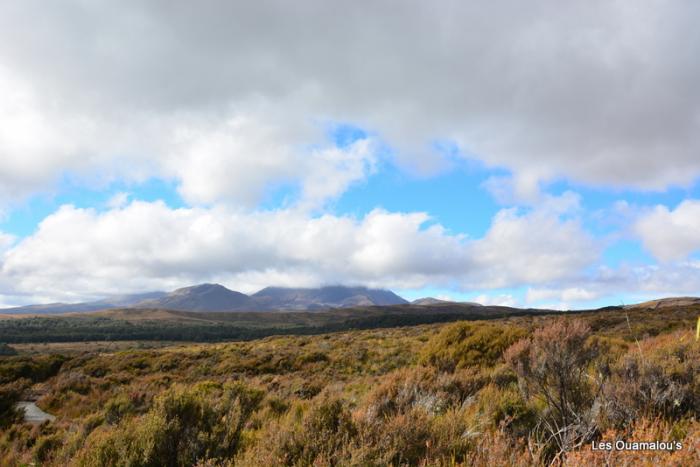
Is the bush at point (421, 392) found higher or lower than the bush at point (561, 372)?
lower

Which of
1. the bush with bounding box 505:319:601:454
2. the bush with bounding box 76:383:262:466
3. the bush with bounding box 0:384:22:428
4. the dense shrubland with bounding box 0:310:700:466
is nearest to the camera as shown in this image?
the dense shrubland with bounding box 0:310:700:466

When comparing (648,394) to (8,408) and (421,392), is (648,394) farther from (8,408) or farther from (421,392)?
(8,408)

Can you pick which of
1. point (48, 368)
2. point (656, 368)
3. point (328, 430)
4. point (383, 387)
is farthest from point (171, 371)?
point (656, 368)

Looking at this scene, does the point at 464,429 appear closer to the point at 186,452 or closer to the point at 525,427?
the point at 525,427

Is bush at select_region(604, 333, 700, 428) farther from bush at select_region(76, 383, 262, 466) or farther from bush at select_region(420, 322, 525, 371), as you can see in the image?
bush at select_region(420, 322, 525, 371)

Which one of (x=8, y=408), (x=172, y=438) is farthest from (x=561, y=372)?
(x=8, y=408)

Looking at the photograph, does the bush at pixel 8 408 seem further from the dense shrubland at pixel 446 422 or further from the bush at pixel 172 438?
the bush at pixel 172 438

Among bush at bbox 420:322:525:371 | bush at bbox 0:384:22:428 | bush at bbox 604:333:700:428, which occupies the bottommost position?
bush at bbox 0:384:22:428

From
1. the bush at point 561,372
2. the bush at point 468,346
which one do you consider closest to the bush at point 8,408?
the bush at point 468,346

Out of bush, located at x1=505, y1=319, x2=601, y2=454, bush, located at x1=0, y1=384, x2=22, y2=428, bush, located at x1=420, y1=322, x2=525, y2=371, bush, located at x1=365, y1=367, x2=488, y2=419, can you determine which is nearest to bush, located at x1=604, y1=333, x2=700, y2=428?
bush, located at x1=505, y1=319, x2=601, y2=454

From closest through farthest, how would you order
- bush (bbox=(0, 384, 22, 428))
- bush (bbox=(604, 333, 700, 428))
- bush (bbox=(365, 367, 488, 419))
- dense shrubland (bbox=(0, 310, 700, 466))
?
dense shrubland (bbox=(0, 310, 700, 466)), bush (bbox=(604, 333, 700, 428)), bush (bbox=(365, 367, 488, 419)), bush (bbox=(0, 384, 22, 428))

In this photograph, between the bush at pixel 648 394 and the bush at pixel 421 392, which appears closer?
the bush at pixel 648 394

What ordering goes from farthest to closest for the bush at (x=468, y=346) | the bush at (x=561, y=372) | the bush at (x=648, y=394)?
the bush at (x=468, y=346)
the bush at (x=561, y=372)
the bush at (x=648, y=394)

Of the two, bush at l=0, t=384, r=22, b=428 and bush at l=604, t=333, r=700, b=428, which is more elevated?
bush at l=604, t=333, r=700, b=428
